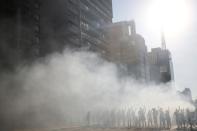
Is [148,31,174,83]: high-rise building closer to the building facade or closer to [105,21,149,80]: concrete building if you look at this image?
the building facade

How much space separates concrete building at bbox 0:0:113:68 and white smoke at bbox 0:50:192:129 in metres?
3.79

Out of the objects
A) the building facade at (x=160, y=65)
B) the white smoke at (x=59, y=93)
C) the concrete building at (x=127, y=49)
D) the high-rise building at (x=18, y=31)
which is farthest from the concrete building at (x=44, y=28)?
the building facade at (x=160, y=65)

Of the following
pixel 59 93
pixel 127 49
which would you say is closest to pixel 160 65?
pixel 127 49

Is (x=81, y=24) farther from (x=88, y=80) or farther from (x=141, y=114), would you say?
(x=141, y=114)

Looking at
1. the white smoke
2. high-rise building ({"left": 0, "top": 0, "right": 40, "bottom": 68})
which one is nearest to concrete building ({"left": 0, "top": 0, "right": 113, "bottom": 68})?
high-rise building ({"left": 0, "top": 0, "right": 40, "bottom": 68})

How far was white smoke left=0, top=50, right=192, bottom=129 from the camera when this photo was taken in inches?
1761

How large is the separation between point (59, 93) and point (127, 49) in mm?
75655

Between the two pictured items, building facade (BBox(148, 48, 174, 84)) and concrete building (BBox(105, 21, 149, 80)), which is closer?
concrete building (BBox(105, 21, 149, 80))

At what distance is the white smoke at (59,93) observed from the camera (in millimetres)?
44719

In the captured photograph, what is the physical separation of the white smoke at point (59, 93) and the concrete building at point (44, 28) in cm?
379

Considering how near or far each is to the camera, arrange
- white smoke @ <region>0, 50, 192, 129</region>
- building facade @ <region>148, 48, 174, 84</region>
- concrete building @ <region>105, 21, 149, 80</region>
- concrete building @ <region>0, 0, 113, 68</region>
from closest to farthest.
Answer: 1. white smoke @ <region>0, 50, 192, 129</region>
2. concrete building @ <region>0, 0, 113, 68</region>
3. concrete building @ <region>105, 21, 149, 80</region>
4. building facade @ <region>148, 48, 174, 84</region>

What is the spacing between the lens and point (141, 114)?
1687 inches

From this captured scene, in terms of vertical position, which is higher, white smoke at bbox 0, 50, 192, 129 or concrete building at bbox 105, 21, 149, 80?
concrete building at bbox 105, 21, 149, 80

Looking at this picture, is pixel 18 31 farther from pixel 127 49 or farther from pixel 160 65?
pixel 160 65
